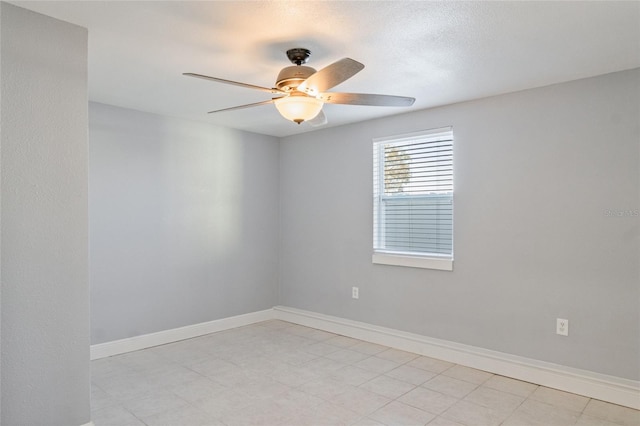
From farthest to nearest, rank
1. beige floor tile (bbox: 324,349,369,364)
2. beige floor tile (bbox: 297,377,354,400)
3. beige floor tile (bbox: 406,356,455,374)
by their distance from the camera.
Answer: beige floor tile (bbox: 324,349,369,364) → beige floor tile (bbox: 406,356,455,374) → beige floor tile (bbox: 297,377,354,400)

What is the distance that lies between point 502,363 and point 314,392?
1577mm

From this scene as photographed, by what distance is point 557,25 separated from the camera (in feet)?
7.25

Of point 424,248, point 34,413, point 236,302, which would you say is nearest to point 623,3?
point 424,248

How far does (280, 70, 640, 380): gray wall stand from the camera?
2891mm

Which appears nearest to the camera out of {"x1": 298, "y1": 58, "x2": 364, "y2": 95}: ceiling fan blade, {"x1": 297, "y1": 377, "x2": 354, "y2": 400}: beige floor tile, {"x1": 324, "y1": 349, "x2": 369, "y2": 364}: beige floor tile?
{"x1": 298, "y1": 58, "x2": 364, "y2": 95}: ceiling fan blade

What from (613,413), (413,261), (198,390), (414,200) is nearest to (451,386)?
(613,413)

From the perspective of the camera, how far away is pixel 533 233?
328cm

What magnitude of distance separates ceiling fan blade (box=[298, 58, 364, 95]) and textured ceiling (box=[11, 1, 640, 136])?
270mm

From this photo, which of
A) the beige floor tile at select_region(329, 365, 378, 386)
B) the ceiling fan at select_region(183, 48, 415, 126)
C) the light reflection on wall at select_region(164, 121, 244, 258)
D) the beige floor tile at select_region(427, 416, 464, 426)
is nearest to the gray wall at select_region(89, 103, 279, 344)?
the light reflection on wall at select_region(164, 121, 244, 258)

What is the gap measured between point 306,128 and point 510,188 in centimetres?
239

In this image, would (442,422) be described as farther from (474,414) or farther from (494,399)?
(494,399)

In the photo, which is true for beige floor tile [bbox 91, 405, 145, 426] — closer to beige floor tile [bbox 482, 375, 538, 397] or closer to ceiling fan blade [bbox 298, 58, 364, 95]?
ceiling fan blade [bbox 298, 58, 364, 95]

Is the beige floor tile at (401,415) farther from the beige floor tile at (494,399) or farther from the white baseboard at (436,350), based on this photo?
the white baseboard at (436,350)

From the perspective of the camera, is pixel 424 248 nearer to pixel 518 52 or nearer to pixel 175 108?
pixel 518 52
